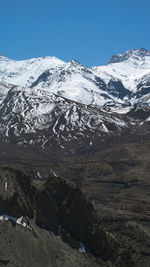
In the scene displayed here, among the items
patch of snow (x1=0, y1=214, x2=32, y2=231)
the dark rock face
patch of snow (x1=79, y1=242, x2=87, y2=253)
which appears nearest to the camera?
patch of snow (x1=0, y1=214, x2=32, y2=231)

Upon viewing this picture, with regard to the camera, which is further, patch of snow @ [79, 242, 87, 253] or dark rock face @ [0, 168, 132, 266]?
dark rock face @ [0, 168, 132, 266]

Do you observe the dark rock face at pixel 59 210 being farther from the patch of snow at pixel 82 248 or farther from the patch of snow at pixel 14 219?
the patch of snow at pixel 14 219

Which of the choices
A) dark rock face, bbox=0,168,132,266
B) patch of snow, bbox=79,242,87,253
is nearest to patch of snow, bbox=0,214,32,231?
dark rock face, bbox=0,168,132,266

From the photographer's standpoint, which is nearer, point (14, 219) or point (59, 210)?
point (14, 219)

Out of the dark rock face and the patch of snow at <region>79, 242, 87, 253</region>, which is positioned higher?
the dark rock face

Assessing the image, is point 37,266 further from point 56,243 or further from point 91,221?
point 91,221

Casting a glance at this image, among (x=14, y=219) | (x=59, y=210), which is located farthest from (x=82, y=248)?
(x=14, y=219)

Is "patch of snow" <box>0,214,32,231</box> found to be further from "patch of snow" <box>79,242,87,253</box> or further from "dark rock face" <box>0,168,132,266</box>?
"patch of snow" <box>79,242,87,253</box>

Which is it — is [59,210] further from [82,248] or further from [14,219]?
[14,219]
